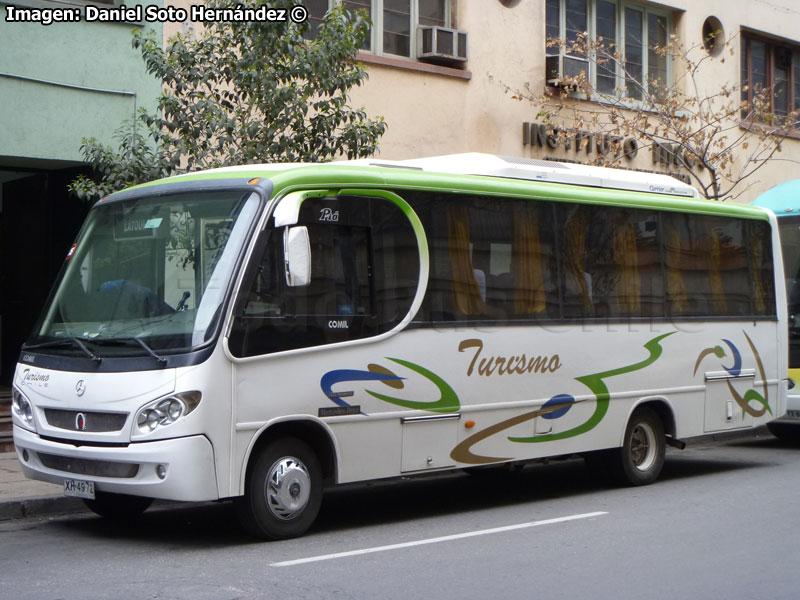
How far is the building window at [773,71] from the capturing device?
22.8 m

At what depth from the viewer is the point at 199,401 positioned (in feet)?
25.6

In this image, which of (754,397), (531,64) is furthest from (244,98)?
(531,64)

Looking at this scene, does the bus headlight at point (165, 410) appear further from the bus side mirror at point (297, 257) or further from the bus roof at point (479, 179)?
the bus roof at point (479, 179)

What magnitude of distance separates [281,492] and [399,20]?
10.5 metres

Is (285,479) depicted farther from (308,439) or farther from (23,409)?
(23,409)

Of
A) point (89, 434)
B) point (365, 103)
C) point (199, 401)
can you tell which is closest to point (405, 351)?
point (199, 401)

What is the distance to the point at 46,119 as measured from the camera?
13.3 m

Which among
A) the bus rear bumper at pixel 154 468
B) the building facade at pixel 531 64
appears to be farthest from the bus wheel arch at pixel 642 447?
the building facade at pixel 531 64

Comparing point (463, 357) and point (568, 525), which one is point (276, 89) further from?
point (568, 525)

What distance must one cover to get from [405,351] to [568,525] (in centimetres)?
184

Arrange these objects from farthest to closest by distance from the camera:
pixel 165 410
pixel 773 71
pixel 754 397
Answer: pixel 773 71, pixel 754 397, pixel 165 410

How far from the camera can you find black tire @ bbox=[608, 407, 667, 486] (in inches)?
440

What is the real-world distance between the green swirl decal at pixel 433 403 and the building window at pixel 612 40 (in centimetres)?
1029

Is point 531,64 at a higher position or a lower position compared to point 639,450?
higher
